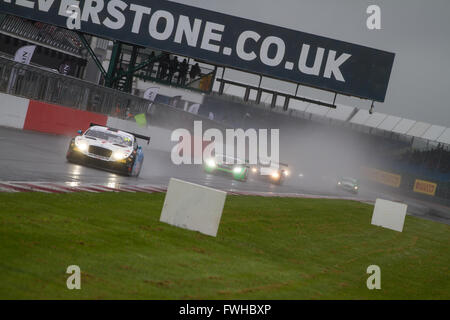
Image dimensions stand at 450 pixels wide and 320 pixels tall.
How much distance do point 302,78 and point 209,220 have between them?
25.6m

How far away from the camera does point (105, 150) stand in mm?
19234

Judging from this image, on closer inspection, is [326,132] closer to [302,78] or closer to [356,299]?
[302,78]

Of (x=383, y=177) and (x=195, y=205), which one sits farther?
(x=383, y=177)

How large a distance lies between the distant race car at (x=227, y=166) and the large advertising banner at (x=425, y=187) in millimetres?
36944

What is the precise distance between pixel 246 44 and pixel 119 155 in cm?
1774

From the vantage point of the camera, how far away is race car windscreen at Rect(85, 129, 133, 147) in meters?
19.6

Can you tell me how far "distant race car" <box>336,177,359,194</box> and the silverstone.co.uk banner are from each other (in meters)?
16.1

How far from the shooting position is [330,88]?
3572 centimetres

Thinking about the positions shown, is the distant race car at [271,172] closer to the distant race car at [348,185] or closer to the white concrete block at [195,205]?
the distant race car at [348,185]

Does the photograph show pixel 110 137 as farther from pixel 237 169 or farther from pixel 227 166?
pixel 237 169

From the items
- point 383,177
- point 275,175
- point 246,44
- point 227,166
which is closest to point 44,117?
point 227,166

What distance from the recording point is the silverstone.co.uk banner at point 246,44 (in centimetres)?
3572

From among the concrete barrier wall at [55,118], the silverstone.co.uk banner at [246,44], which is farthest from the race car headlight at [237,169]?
the concrete barrier wall at [55,118]
